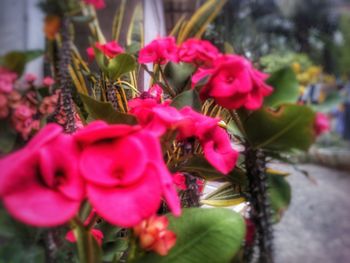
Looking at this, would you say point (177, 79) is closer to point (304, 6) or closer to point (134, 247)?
point (134, 247)

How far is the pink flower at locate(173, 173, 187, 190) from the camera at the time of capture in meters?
0.61

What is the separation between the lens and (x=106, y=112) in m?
0.46

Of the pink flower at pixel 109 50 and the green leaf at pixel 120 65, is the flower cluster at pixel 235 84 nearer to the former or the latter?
the green leaf at pixel 120 65

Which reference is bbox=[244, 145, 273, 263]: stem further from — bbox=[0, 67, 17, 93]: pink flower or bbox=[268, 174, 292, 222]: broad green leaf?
bbox=[0, 67, 17, 93]: pink flower

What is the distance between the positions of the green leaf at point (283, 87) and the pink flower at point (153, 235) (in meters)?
0.20

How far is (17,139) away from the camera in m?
0.40

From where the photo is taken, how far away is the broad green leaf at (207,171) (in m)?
0.50

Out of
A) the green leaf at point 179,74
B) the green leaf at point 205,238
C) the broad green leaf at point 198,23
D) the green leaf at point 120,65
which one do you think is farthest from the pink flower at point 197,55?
the broad green leaf at point 198,23

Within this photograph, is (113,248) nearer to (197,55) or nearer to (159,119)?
(159,119)

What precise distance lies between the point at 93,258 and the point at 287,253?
2.11 metres

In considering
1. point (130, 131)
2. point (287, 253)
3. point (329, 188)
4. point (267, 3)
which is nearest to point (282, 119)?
point (130, 131)

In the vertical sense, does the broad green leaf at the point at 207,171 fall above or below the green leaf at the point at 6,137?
below

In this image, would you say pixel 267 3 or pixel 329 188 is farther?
pixel 329 188

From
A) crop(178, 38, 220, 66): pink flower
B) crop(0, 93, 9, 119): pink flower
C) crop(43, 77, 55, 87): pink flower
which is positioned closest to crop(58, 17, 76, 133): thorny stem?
crop(43, 77, 55, 87): pink flower
